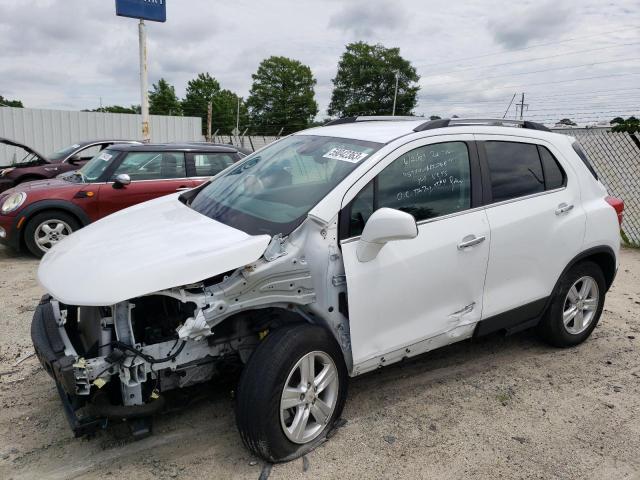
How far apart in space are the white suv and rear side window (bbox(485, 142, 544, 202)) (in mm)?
11

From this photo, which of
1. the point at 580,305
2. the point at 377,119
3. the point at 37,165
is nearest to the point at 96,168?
the point at 37,165

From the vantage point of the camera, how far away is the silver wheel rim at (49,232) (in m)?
6.91

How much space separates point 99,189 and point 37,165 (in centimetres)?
392

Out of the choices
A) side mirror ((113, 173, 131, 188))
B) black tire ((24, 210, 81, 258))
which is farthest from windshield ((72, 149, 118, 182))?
black tire ((24, 210, 81, 258))

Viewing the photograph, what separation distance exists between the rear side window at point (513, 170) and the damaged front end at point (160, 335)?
5.07 ft

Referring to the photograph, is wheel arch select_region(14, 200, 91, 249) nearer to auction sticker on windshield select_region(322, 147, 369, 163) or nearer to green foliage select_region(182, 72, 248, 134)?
auction sticker on windshield select_region(322, 147, 369, 163)

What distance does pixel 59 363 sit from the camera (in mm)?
2404

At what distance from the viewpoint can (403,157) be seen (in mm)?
3090

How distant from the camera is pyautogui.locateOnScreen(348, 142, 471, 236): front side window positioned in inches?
116

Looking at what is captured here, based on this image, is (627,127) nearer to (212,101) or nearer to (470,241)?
(470,241)

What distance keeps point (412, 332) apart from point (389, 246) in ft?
1.87

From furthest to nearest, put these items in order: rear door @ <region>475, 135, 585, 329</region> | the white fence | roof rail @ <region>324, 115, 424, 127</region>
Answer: the white fence < roof rail @ <region>324, 115, 424, 127</region> < rear door @ <region>475, 135, 585, 329</region>

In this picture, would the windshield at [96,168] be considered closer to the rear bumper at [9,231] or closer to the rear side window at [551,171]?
the rear bumper at [9,231]

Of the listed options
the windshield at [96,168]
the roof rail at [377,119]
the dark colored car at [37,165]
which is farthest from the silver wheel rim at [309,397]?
the dark colored car at [37,165]
